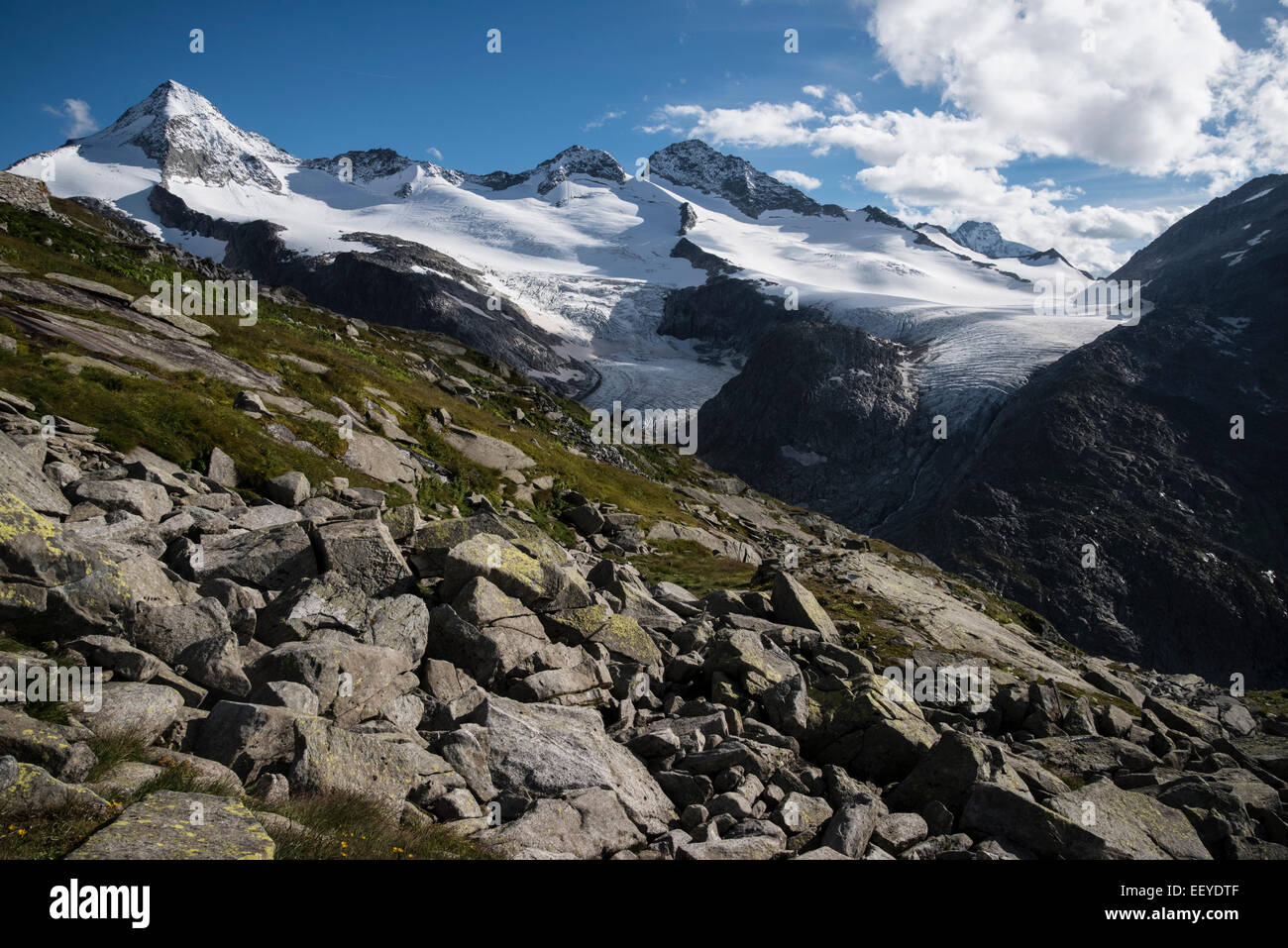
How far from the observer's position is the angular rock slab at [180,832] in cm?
596

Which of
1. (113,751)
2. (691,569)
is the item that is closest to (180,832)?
(113,751)

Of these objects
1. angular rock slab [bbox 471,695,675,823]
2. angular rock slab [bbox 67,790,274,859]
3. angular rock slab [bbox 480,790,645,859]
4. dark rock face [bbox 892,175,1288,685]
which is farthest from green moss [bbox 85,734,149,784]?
dark rock face [bbox 892,175,1288,685]

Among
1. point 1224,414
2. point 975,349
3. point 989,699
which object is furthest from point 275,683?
point 975,349

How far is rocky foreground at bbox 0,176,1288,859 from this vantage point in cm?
839

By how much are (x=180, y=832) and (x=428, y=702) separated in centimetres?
601

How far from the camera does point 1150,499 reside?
120438mm

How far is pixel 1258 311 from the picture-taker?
161 m

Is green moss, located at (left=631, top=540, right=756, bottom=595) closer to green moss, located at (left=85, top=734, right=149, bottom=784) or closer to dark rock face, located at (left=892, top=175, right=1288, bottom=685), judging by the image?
green moss, located at (left=85, top=734, right=149, bottom=784)

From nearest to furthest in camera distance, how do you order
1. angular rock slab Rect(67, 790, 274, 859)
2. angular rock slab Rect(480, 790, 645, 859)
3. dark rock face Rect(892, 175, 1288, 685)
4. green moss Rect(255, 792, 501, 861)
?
angular rock slab Rect(67, 790, 274, 859)
green moss Rect(255, 792, 501, 861)
angular rock slab Rect(480, 790, 645, 859)
dark rock face Rect(892, 175, 1288, 685)

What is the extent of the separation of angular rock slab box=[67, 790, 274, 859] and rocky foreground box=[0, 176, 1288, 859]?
32 millimetres

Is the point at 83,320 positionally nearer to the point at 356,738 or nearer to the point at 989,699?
the point at 356,738

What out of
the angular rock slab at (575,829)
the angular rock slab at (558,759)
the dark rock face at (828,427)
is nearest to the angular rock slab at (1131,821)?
the angular rock slab at (558,759)
